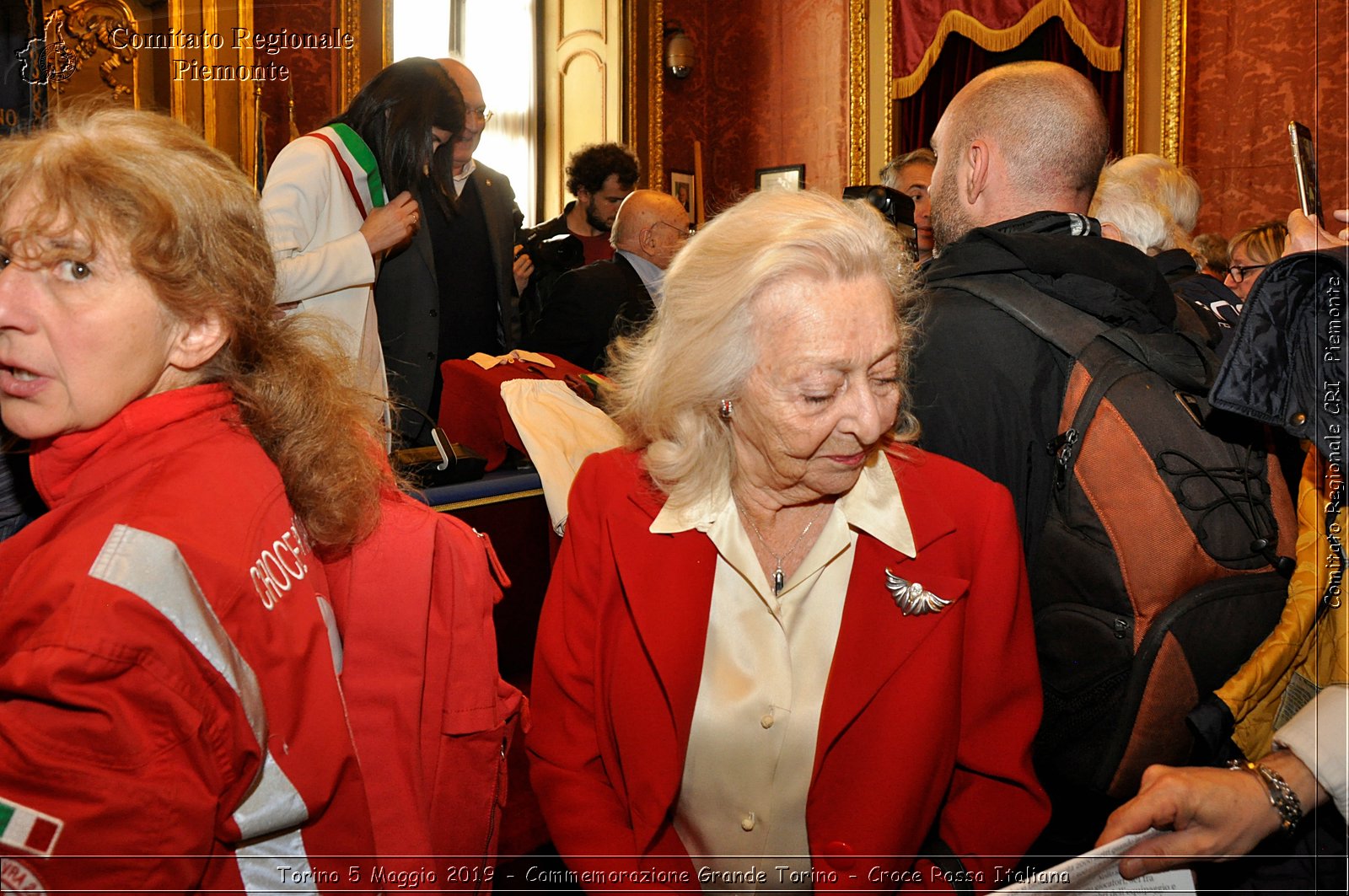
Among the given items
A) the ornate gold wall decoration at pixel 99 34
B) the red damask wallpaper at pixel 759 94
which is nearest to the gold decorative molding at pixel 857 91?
the red damask wallpaper at pixel 759 94

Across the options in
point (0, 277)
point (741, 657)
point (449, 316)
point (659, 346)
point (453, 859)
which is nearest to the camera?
point (0, 277)

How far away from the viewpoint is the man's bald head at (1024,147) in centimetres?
199

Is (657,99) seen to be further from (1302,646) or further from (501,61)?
(1302,646)

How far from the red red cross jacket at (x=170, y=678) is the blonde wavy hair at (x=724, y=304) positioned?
0.63 meters

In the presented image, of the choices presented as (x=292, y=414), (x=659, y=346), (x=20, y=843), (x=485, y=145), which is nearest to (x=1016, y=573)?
(x=659, y=346)

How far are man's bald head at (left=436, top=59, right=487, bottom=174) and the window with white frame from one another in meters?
4.39

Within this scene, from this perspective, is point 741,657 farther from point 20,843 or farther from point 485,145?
point 485,145

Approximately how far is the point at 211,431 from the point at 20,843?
44cm

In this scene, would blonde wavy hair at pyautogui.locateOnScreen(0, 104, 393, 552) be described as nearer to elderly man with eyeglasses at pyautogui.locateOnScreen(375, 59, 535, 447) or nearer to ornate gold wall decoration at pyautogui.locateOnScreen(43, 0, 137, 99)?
elderly man with eyeglasses at pyautogui.locateOnScreen(375, 59, 535, 447)

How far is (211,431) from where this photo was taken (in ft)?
3.69

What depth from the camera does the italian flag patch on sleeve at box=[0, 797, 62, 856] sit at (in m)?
0.87

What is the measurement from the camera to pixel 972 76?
829cm

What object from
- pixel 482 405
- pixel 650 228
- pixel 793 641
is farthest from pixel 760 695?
pixel 650 228

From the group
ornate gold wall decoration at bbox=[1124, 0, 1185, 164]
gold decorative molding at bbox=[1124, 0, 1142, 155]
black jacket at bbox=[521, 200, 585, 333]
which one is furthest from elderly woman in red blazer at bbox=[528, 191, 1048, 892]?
gold decorative molding at bbox=[1124, 0, 1142, 155]
